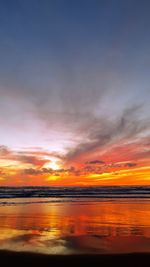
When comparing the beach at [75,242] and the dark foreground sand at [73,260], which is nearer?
the dark foreground sand at [73,260]

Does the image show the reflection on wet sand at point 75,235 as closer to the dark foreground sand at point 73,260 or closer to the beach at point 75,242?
the beach at point 75,242

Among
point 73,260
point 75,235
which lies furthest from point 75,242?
point 73,260

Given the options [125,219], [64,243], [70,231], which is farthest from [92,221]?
[64,243]

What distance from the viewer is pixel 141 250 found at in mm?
12070

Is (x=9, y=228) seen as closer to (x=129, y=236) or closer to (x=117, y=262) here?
(x=129, y=236)

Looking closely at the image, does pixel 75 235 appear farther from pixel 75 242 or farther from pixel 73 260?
pixel 73 260

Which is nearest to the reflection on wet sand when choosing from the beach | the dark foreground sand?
the beach

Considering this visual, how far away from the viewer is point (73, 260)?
10.8m

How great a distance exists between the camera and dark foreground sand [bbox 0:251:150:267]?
1050cm

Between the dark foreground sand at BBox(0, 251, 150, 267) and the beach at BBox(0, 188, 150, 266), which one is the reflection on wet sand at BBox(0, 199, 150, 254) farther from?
the dark foreground sand at BBox(0, 251, 150, 267)

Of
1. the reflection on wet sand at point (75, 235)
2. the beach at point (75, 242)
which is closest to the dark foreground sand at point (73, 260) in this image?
the beach at point (75, 242)

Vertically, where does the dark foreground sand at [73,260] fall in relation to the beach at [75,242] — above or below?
below

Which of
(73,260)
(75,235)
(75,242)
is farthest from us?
(75,235)

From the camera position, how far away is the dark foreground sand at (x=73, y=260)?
1050cm
